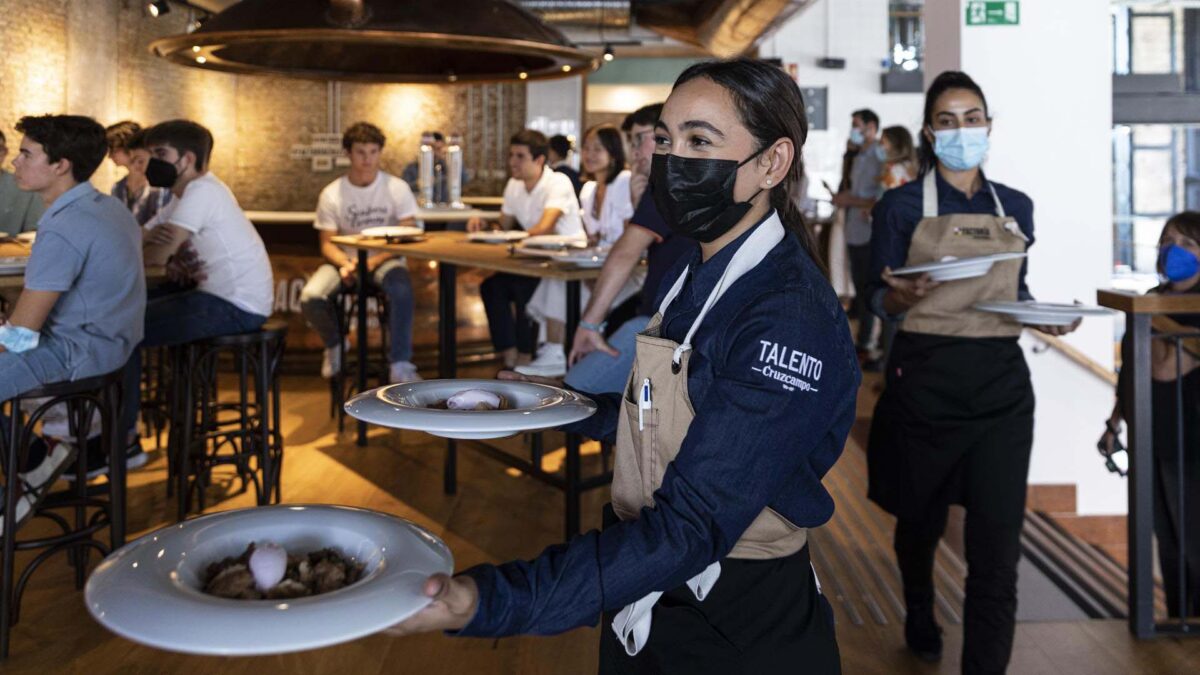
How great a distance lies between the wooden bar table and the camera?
389 cm

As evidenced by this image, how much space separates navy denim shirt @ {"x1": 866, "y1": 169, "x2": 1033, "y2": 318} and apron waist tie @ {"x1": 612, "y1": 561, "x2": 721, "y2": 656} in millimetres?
1641

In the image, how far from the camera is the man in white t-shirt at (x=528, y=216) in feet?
20.4

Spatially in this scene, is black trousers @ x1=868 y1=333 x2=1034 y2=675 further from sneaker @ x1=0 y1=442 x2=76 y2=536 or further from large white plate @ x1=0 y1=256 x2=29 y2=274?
large white plate @ x1=0 y1=256 x2=29 y2=274

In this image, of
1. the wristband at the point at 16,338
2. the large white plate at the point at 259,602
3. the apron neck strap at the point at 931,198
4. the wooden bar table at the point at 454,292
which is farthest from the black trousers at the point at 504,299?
the large white plate at the point at 259,602

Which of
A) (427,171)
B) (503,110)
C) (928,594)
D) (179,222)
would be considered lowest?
(928,594)

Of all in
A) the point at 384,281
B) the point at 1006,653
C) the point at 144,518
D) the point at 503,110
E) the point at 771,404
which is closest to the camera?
the point at 771,404

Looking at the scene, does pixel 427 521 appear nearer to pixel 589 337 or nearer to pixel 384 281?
pixel 589 337

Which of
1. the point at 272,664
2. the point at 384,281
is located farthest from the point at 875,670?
the point at 384,281

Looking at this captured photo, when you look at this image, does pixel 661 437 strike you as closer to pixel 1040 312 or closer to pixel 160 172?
pixel 1040 312

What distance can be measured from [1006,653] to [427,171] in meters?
5.07

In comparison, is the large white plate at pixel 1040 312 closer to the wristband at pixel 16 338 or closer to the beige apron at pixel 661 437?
the beige apron at pixel 661 437

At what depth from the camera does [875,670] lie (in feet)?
9.73

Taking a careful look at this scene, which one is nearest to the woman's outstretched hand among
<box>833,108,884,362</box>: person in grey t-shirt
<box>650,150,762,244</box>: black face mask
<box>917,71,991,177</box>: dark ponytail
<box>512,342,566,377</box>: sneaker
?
<box>650,150,762,244</box>: black face mask

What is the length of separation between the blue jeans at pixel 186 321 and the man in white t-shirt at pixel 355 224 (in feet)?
5.15
